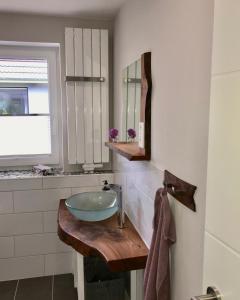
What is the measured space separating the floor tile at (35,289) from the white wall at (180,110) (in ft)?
3.86

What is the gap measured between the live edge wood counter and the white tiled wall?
398mm

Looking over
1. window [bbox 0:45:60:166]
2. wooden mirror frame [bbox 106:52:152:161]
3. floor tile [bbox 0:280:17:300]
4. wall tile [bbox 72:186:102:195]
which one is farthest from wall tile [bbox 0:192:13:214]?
wooden mirror frame [bbox 106:52:152:161]

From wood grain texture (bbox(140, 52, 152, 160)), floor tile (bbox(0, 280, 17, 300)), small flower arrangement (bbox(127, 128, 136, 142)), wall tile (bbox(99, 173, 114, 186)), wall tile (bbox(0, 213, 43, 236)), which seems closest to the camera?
wood grain texture (bbox(140, 52, 152, 160))

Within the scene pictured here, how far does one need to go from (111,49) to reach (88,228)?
5.00 feet

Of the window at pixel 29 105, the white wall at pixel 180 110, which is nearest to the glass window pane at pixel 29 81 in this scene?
the window at pixel 29 105

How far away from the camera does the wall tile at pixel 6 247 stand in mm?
2430

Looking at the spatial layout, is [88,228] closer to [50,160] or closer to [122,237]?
[122,237]

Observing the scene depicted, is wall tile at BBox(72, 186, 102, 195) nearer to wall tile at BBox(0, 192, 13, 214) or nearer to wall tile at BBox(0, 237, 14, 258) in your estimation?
wall tile at BBox(0, 192, 13, 214)

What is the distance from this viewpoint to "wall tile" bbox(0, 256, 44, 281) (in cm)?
248

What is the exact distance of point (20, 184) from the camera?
7.84 ft

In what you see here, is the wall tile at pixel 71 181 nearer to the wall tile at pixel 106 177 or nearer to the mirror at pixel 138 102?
the wall tile at pixel 106 177

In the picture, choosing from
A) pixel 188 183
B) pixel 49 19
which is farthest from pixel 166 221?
pixel 49 19

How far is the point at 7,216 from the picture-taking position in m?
2.40

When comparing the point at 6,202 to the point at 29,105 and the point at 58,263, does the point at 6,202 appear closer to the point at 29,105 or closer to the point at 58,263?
the point at 58,263
